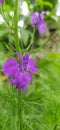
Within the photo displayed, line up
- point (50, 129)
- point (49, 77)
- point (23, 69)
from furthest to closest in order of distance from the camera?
point (49, 77), point (50, 129), point (23, 69)

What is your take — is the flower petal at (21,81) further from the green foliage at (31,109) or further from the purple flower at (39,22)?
the purple flower at (39,22)

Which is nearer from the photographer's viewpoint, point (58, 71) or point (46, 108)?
point (46, 108)

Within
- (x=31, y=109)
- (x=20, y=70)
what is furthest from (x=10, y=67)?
(x=31, y=109)

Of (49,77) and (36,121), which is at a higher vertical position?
(36,121)

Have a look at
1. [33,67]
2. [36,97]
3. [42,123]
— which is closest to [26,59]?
[33,67]

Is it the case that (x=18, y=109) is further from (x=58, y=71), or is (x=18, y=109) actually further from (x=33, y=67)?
(x=58, y=71)

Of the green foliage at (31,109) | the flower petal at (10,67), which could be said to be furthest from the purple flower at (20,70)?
the green foliage at (31,109)

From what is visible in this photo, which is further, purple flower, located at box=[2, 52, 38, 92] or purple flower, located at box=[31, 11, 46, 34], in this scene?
purple flower, located at box=[31, 11, 46, 34]

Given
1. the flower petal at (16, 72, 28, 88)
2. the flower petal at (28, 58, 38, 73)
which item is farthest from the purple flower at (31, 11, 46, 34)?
the flower petal at (16, 72, 28, 88)

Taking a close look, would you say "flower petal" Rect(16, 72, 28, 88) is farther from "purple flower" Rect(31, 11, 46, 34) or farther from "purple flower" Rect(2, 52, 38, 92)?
"purple flower" Rect(31, 11, 46, 34)
